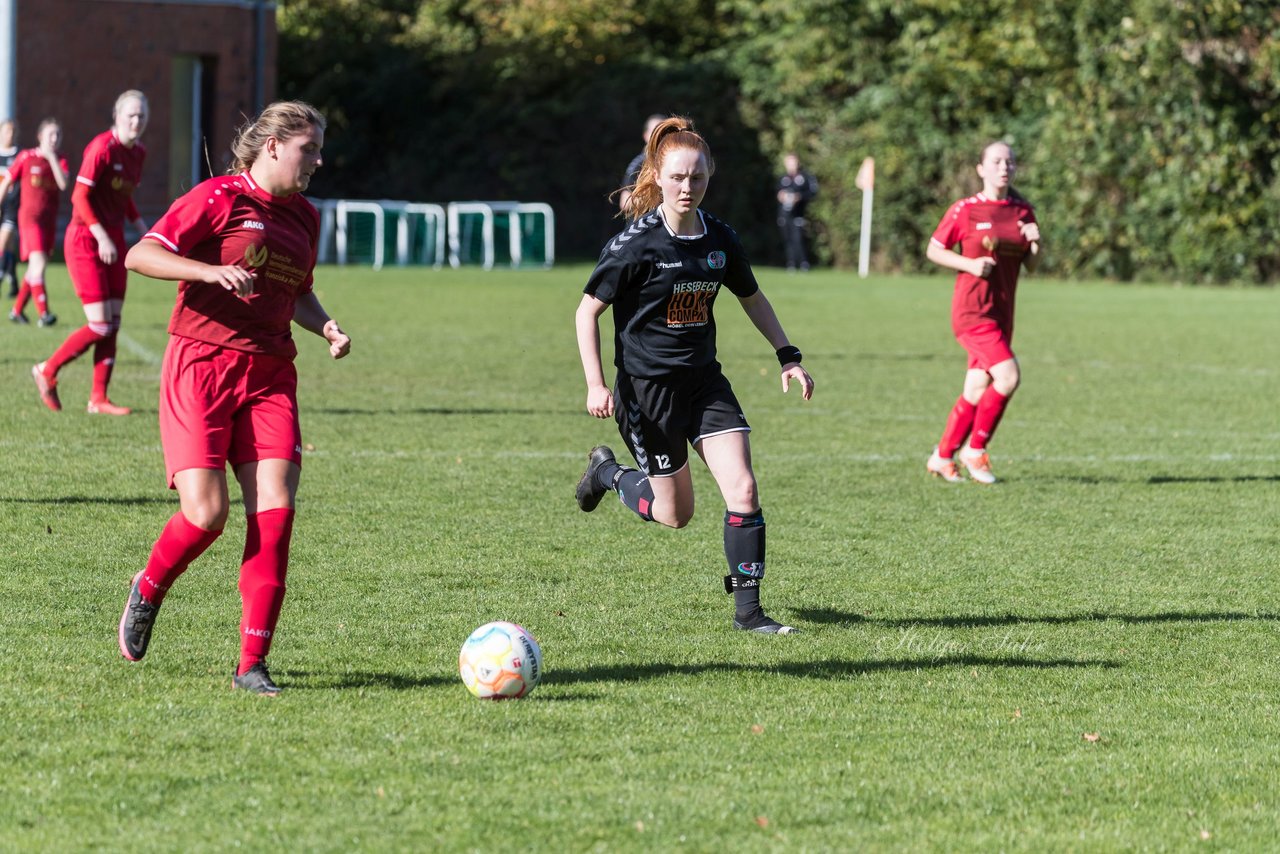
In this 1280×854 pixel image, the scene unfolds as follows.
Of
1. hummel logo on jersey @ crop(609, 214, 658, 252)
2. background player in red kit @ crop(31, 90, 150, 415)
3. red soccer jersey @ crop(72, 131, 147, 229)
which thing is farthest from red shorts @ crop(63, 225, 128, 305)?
hummel logo on jersey @ crop(609, 214, 658, 252)

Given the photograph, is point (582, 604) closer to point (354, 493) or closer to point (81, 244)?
point (354, 493)

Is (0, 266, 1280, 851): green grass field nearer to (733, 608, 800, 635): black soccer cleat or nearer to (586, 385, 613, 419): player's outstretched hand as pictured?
(733, 608, 800, 635): black soccer cleat

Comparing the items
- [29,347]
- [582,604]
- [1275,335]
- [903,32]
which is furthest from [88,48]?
[582,604]

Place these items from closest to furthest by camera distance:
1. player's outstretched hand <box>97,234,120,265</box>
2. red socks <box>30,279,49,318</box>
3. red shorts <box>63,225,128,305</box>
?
player's outstretched hand <box>97,234,120,265</box>
red shorts <box>63,225,128,305</box>
red socks <box>30,279,49,318</box>

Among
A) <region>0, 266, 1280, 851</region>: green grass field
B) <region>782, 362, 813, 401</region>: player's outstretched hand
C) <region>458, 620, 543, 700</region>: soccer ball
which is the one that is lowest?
<region>0, 266, 1280, 851</region>: green grass field

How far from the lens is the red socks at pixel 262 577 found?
206 inches

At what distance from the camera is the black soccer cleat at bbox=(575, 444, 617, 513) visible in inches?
293

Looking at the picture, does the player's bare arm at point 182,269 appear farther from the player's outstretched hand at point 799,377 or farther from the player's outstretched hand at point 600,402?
the player's outstretched hand at point 799,377

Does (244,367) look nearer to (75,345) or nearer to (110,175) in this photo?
(110,175)

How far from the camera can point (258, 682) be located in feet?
17.3

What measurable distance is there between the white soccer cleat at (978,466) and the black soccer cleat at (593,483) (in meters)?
3.19

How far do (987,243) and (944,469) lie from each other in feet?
4.22

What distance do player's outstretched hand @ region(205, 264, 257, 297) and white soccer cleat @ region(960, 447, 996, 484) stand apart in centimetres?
583

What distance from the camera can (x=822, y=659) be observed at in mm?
5934
